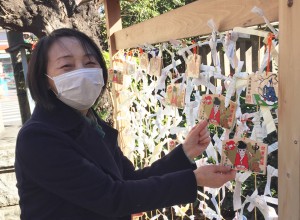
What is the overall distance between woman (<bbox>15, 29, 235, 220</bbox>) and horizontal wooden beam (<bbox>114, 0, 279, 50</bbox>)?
0.41m

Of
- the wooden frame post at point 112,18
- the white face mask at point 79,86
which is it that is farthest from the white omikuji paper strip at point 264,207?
the wooden frame post at point 112,18

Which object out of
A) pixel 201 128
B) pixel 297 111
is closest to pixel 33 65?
pixel 201 128

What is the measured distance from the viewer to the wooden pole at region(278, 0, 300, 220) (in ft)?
3.10

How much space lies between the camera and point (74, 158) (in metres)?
1.17

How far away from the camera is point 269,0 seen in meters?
1.07

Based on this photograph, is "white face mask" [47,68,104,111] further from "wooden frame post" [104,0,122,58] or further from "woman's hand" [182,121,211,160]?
"wooden frame post" [104,0,122,58]

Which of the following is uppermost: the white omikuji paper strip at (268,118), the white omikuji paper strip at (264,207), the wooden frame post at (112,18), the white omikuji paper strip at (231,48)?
the wooden frame post at (112,18)

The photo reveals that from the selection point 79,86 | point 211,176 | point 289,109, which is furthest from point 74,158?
point 289,109

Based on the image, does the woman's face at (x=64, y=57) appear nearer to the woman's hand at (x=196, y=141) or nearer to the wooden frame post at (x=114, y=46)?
the woman's hand at (x=196, y=141)

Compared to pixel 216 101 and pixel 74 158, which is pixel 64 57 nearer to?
pixel 74 158

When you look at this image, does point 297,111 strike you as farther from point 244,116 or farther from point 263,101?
point 244,116

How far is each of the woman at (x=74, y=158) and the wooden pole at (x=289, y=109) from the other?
0.74ft

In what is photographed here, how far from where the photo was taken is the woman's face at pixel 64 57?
1288 millimetres

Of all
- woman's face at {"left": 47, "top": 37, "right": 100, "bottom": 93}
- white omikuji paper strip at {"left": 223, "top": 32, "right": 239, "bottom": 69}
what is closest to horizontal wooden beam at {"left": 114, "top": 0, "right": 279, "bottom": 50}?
white omikuji paper strip at {"left": 223, "top": 32, "right": 239, "bottom": 69}
